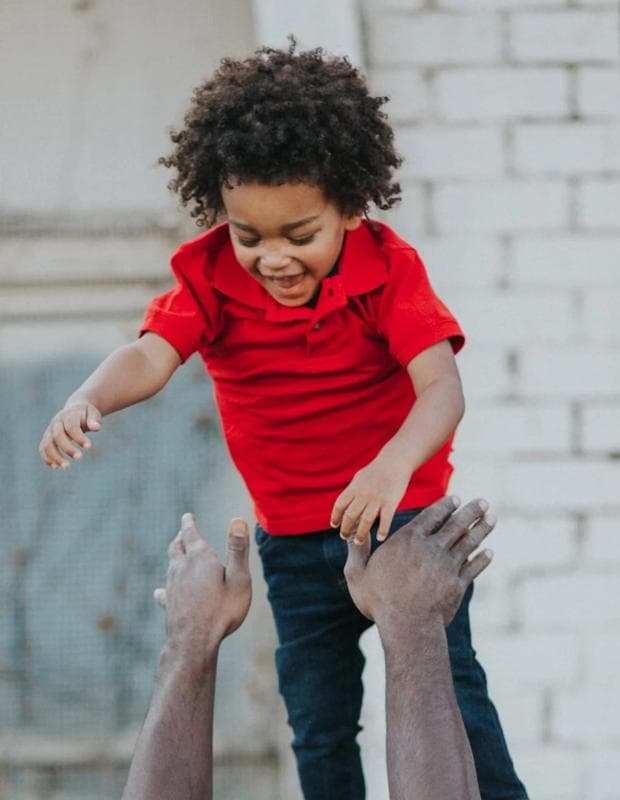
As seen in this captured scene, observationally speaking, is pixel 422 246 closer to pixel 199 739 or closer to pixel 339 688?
pixel 339 688

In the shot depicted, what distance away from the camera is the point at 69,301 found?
3420mm

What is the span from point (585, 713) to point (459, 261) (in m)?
1.11

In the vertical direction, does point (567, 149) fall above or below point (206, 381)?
above

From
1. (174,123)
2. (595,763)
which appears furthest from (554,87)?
(595,763)

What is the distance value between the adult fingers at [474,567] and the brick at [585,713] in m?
1.27

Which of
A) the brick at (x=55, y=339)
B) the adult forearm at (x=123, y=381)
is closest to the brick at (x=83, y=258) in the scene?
the brick at (x=55, y=339)

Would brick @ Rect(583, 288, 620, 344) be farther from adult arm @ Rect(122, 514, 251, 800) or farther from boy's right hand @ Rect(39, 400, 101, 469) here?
boy's right hand @ Rect(39, 400, 101, 469)

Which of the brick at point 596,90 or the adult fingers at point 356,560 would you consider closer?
the adult fingers at point 356,560

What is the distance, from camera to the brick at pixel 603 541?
3131 mm

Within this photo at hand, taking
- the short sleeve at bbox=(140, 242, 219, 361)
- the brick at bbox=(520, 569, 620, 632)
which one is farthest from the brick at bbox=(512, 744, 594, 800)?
the short sleeve at bbox=(140, 242, 219, 361)

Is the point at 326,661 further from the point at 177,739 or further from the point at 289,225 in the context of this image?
the point at 289,225

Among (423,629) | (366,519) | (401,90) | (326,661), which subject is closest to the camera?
(366,519)

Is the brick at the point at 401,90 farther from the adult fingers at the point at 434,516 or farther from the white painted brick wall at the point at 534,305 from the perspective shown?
the adult fingers at the point at 434,516

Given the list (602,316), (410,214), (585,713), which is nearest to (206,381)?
(410,214)
